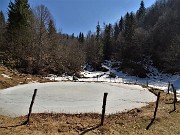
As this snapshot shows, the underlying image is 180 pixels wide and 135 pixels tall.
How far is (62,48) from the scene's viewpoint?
8294 cm

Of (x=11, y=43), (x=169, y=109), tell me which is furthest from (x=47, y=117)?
(x=11, y=43)

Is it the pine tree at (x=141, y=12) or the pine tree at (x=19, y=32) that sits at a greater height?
the pine tree at (x=141, y=12)

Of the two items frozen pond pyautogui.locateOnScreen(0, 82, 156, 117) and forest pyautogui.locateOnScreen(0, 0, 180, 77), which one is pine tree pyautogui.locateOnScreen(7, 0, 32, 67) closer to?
forest pyautogui.locateOnScreen(0, 0, 180, 77)

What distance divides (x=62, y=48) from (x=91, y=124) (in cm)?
6558

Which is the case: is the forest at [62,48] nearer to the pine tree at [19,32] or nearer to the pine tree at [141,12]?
the pine tree at [19,32]

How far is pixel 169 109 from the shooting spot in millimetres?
25844

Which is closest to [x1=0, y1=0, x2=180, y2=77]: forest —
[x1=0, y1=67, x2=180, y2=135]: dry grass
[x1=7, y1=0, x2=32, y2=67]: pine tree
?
[x1=7, y1=0, x2=32, y2=67]: pine tree

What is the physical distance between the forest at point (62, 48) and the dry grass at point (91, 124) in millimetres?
38468

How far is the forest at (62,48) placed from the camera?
6206cm

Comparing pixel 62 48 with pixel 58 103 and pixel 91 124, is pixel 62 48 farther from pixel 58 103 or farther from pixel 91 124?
Answer: pixel 91 124

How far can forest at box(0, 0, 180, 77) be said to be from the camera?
62.1m

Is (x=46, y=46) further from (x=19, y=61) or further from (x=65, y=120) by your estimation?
(x=65, y=120)

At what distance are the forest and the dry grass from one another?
38468mm

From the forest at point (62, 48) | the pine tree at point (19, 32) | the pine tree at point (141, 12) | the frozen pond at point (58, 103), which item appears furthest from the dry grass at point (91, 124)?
the pine tree at point (141, 12)
